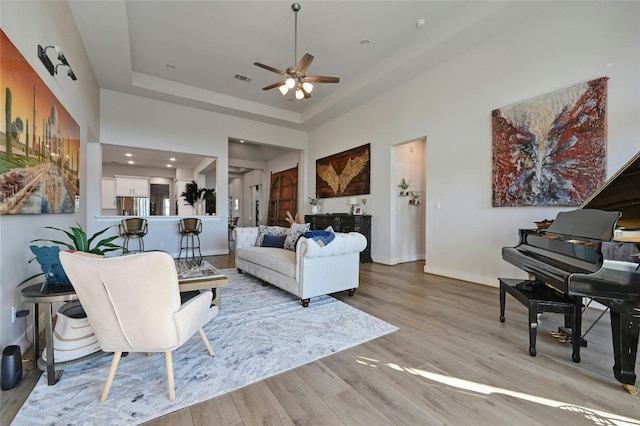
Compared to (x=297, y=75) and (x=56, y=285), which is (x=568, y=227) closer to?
(x=297, y=75)

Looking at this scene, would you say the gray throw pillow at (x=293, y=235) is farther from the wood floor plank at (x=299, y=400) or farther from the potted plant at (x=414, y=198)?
the potted plant at (x=414, y=198)

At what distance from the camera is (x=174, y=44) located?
4387 millimetres

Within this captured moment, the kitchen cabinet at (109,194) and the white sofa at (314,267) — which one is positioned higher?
the kitchen cabinet at (109,194)

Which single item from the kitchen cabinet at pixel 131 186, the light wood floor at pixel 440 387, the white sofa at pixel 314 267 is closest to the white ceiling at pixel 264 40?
the white sofa at pixel 314 267

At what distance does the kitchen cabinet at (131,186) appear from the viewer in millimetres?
9742

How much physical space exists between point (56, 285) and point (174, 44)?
4.18 meters

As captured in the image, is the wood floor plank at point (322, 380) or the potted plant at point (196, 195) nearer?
the wood floor plank at point (322, 380)

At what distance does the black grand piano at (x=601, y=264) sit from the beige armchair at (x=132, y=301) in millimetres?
2335

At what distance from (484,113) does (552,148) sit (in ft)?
3.42

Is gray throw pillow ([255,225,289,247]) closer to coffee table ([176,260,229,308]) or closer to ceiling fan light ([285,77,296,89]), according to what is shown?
coffee table ([176,260,229,308])

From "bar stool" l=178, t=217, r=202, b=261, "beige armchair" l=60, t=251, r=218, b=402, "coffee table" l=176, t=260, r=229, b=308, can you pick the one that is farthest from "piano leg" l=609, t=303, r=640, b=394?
"bar stool" l=178, t=217, r=202, b=261

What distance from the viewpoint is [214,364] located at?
74.5 inches

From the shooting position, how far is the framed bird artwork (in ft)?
19.9

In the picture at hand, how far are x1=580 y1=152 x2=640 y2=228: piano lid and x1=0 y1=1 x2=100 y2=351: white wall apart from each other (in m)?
4.06
